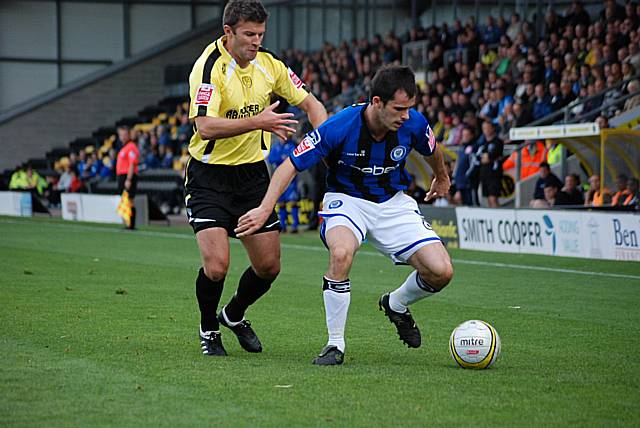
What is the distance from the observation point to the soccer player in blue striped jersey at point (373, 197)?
6.69 meters

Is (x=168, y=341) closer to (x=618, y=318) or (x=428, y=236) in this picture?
(x=428, y=236)

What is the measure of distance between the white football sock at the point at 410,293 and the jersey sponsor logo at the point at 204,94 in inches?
70.1

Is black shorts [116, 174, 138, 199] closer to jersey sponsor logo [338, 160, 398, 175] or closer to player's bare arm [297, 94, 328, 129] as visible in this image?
player's bare arm [297, 94, 328, 129]

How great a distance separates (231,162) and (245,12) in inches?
40.0

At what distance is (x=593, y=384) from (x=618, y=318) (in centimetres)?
341

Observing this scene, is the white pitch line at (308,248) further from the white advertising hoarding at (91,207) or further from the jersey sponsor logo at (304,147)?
the jersey sponsor logo at (304,147)

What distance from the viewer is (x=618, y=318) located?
30.6ft

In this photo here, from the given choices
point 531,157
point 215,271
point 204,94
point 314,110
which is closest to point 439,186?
point 314,110

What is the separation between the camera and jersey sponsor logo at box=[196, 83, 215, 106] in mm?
6949

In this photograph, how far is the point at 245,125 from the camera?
22.2 ft

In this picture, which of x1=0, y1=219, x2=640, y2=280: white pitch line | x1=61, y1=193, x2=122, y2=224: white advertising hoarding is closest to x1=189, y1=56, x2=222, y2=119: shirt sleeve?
x1=0, y1=219, x2=640, y2=280: white pitch line

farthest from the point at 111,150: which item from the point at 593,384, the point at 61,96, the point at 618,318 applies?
the point at 593,384

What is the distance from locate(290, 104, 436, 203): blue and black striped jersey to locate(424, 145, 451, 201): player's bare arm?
0.49 feet

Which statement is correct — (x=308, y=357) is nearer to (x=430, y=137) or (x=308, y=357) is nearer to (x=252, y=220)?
(x=252, y=220)
